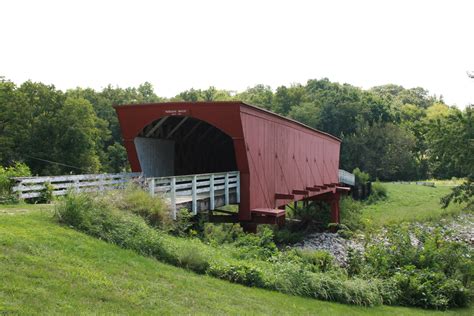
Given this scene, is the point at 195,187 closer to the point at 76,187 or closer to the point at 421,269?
the point at 76,187

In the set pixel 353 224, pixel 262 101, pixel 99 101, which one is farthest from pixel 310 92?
pixel 353 224

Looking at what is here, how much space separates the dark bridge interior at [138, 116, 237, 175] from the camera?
67.1ft

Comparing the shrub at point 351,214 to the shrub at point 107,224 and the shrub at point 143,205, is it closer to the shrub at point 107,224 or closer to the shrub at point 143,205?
the shrub at point 143,205

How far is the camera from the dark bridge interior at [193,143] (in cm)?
2044

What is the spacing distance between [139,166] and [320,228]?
1949 centimetres

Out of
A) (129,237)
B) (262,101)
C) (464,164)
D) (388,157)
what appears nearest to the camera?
(129,237)

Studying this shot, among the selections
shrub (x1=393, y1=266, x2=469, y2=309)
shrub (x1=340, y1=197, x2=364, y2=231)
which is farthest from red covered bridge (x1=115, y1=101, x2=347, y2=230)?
shrub (x1=340, y1=197, x2=364, y2=231)

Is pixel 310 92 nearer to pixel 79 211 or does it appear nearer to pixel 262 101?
pixel 262 101

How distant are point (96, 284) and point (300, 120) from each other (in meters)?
69.7

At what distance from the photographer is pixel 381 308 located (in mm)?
11328

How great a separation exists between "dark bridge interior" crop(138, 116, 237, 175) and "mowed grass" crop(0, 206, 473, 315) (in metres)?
10.2

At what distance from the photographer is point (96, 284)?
23.5 ft

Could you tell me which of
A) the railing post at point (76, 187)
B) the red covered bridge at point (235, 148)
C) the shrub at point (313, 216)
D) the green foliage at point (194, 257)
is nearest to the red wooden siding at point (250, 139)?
the red covered bridge at point (235, 148)

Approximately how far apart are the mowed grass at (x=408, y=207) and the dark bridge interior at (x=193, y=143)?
11.2 meters
